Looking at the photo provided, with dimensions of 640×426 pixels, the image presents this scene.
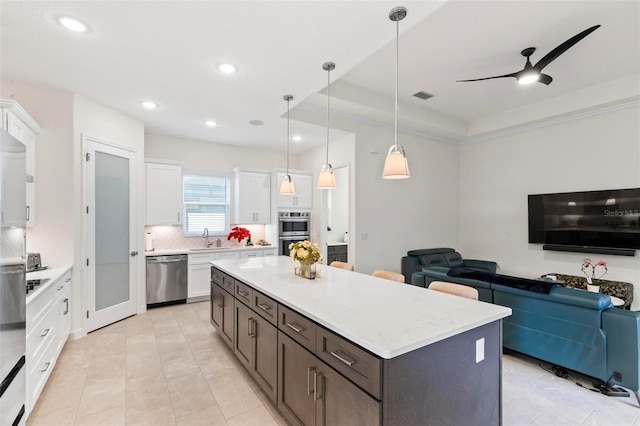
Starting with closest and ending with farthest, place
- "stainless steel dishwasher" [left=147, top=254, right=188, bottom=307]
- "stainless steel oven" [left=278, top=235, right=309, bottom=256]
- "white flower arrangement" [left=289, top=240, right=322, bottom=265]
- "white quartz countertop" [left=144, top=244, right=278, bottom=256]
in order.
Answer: "white flower arrangement" [left=289, top=240, right=322, bottom=265]
"stainless steel dishwasher" [left=147, top=254, right=188, bottom=307]
"white quartz countertop" [left=144, top=244, right=278, bottom=256]
"stainless steel oven" [left=278, top=235, right=309, bottom=256]

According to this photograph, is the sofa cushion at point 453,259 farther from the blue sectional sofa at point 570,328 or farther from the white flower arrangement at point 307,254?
the white flower arrangement at point 307,254

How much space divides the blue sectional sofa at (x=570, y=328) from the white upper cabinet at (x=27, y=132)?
4.81 meters

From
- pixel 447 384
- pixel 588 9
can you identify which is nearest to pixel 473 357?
pixel 447 384

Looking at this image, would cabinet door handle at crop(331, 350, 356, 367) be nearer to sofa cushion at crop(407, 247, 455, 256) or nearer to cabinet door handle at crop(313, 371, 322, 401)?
cabinet door handle at crop(313, 371, 322, 401)

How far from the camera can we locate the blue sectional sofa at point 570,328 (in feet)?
7.53

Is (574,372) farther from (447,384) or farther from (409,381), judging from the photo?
(409,381)

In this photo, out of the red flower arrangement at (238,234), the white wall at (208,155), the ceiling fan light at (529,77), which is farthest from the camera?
the red flower arrangement at (238,234)

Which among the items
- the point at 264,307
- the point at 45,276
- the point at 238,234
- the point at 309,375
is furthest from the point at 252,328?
the point at 238,234

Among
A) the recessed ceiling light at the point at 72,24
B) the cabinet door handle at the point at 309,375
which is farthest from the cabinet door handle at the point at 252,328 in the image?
the recessed ceiling light at the point at 72,24

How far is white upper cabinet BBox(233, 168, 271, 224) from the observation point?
5.75m

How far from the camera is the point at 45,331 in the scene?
2.54 metres

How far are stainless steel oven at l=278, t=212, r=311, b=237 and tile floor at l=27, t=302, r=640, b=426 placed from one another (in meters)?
2.82

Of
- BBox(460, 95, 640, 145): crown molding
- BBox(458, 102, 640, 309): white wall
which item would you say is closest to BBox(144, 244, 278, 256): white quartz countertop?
BBox(458, 102, 640, 309): white wall

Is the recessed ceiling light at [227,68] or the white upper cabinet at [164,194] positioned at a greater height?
the recessed ceiling light at [227,68]
